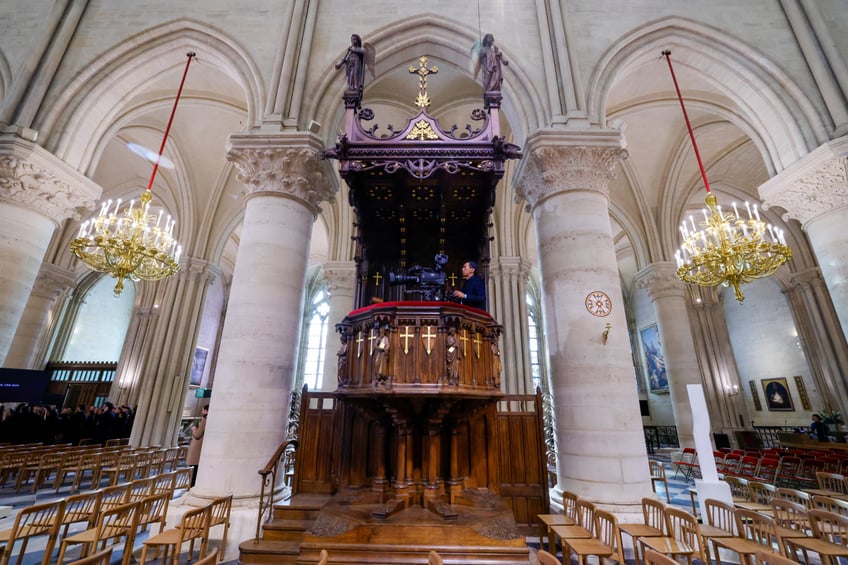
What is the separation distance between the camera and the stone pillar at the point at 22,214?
Result: 560 centimetres

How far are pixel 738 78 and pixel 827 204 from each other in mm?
2775

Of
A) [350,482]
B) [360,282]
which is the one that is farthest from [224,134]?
[350,482]

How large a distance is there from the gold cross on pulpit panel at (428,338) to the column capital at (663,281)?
9544 mm

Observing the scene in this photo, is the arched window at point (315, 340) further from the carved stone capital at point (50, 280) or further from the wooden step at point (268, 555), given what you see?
the wooden step at point (268, 555)

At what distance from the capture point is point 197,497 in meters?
4.62

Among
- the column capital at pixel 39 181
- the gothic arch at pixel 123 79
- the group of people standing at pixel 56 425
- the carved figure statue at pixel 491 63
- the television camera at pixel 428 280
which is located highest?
the gothic arch at pixel 123 79

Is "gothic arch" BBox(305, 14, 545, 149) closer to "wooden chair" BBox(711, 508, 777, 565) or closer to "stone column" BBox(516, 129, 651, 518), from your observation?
"stone column" BBox(516, 129, 651, 518)

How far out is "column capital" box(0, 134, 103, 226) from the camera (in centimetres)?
570

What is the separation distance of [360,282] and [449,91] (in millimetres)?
6609

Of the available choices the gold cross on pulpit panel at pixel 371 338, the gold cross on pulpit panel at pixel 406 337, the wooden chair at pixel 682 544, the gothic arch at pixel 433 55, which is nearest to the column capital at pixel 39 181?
the gothic arch at pixel 433 55

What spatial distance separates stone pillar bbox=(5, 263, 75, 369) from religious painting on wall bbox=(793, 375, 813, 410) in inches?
994

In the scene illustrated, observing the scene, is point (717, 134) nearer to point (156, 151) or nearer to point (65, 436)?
point (156, 151)

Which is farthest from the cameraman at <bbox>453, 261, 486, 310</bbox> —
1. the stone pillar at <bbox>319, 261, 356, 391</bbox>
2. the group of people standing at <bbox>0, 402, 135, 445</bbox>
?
the group of people standing at <bbox>0, 402, 135, 445</bbox>

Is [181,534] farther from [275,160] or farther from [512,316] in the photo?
[512,316]
